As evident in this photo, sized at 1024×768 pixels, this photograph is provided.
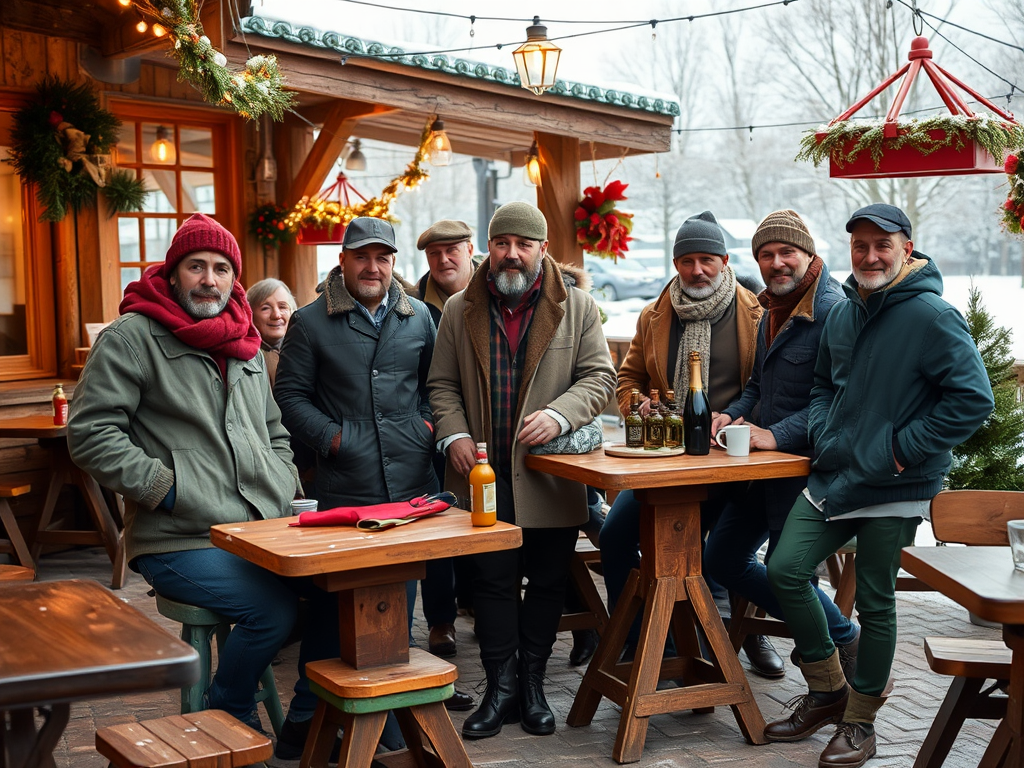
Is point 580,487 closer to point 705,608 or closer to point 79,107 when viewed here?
point 705,608

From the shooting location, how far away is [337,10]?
16.5m

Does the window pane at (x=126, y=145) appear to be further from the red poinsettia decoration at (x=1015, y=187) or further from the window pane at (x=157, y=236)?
the red poinsettia decoration at (x=1015, y=187)

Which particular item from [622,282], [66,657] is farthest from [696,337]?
[622,282]

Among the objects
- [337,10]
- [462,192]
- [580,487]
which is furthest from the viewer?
[462,192]

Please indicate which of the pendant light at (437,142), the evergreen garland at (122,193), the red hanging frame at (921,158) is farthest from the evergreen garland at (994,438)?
the evergreen garland at (122,193)

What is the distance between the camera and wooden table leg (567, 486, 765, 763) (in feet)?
12.2

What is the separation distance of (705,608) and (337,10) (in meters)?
14.6

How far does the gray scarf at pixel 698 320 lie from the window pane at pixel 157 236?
4.98 meters

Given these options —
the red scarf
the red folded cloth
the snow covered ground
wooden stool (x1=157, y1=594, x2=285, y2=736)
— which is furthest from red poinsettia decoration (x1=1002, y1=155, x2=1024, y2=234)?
the snow covered ground

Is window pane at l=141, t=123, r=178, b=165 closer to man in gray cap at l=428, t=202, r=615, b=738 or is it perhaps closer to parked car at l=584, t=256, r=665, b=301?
man in gray cap at l=428, t=202, r=615, b=738

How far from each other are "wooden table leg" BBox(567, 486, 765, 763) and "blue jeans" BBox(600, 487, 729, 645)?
391 millimetres

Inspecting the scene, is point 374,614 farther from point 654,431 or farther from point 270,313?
point 270,313

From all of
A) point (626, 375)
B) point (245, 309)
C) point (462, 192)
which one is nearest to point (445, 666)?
point (245, 309)

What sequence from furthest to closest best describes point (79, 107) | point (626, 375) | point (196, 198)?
1. point (196, 198)
2. point (79, 107)
3. point (626, 375)
